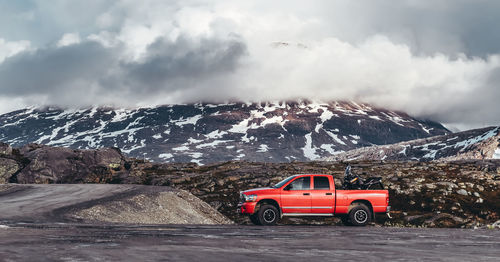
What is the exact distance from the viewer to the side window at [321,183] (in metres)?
25.5

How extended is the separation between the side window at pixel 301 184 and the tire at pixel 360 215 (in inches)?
102

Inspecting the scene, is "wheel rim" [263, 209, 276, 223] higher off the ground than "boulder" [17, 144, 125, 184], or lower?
lower

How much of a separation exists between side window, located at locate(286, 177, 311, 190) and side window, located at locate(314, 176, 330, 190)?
37 centimetres

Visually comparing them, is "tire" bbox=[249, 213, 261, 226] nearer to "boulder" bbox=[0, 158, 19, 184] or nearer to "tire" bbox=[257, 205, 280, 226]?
"tire" bbox=[257, 205, 280, 226]

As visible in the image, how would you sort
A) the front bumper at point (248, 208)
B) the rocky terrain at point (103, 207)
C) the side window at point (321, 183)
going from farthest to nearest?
the rocky terrain at point (103, 207) → the side window at point (321, 183) → the front bumper at point (248, 208)

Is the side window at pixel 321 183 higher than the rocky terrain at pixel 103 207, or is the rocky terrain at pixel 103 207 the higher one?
the side window at pixel 321 183

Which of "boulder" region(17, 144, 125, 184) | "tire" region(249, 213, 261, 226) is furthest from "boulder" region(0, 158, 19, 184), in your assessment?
"tire" region(249, 213, 261, 226)

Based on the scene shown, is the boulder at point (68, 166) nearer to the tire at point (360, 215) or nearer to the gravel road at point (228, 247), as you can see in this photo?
the tire at point (360, 215)

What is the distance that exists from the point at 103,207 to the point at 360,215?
14461 mm

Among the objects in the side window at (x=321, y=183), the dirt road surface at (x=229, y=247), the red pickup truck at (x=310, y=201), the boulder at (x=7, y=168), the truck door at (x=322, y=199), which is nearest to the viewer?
the dirt road surface at (x=229, y=247)

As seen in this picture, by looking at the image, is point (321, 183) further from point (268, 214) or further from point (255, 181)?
point (255, 181)

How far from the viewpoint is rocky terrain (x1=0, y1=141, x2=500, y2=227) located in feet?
132

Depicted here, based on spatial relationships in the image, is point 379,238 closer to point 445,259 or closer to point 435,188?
point 445,259

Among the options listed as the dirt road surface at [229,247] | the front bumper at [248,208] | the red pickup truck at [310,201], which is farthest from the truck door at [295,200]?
the dirt road surface at [229,247]
